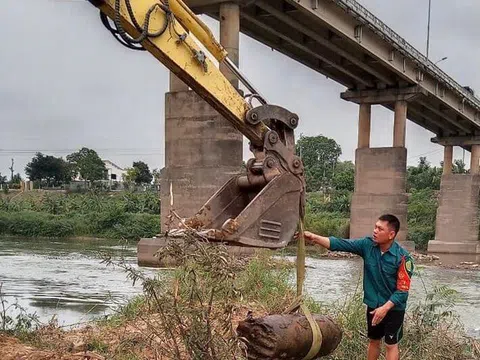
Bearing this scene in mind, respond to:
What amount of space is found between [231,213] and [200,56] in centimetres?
142

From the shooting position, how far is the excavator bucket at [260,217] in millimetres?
4898

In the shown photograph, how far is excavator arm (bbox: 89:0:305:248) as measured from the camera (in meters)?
5.07

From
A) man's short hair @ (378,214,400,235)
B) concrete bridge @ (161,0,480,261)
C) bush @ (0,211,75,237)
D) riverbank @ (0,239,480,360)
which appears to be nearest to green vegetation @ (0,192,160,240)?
bush @ (0,211,75,237)

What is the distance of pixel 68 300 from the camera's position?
14695 millimetres

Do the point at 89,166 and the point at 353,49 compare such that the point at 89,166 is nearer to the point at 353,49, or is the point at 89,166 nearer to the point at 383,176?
the point at 383,176

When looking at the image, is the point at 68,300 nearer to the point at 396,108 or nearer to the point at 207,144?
the point at 207,144

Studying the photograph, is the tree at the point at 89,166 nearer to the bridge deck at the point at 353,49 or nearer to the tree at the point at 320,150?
the tree at the point at 320,150

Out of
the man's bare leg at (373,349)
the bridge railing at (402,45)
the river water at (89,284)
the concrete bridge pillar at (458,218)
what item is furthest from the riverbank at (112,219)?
the man's bare leg at (373,349)

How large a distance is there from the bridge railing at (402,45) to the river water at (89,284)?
33.6ft

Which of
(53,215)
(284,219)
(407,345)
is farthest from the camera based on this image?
(53,215)

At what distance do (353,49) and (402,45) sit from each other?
2766 mm

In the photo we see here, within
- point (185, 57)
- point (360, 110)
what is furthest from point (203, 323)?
point (360, 110)

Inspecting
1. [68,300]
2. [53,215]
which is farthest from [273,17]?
[53,215]

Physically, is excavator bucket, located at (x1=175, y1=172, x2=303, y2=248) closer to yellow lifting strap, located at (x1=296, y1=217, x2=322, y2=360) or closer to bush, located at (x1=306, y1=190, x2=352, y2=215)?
yellow lifting strap, located at (x1=296, y1=217, x2=322, y2=360)
